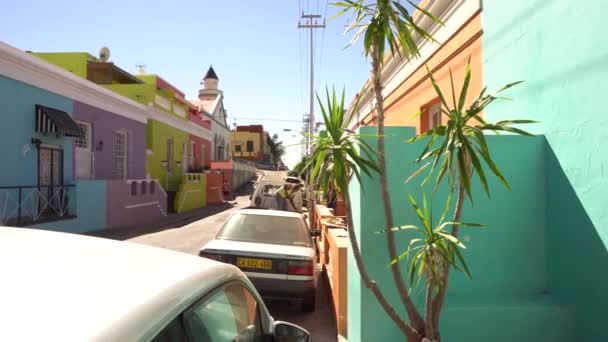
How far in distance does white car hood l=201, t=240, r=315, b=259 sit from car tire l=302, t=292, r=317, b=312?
1.83ft

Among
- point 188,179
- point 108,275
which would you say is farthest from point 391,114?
→ point 188,179

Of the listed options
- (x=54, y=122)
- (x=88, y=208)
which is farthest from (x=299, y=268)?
(x=88, y=208)

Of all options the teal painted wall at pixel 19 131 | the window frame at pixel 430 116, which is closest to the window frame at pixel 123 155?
the teal painted wall at pixel 19 131

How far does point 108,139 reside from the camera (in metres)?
16.7

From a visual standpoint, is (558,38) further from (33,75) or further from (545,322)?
(33,75)

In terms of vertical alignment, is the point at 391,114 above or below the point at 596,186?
above

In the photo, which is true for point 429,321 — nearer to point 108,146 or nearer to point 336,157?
point 336,157

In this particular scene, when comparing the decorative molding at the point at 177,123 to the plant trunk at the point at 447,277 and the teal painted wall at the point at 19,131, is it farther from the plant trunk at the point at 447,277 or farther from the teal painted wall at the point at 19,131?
the plant trunk at the point at 447,277

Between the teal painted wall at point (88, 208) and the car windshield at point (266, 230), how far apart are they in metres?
8.63

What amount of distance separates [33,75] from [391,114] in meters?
10.4

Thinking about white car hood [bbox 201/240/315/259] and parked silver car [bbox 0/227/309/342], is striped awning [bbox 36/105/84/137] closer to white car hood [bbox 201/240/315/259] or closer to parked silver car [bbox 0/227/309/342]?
white car hood [bbox 201/240/315/259]

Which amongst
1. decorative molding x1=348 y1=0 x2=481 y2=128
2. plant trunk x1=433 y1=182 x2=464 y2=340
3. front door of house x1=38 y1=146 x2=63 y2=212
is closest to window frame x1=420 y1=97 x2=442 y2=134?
decorative molding x1=348 y1=0 x2=481 y2=128

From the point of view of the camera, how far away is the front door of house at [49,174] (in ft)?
40.7

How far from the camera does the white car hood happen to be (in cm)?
561
